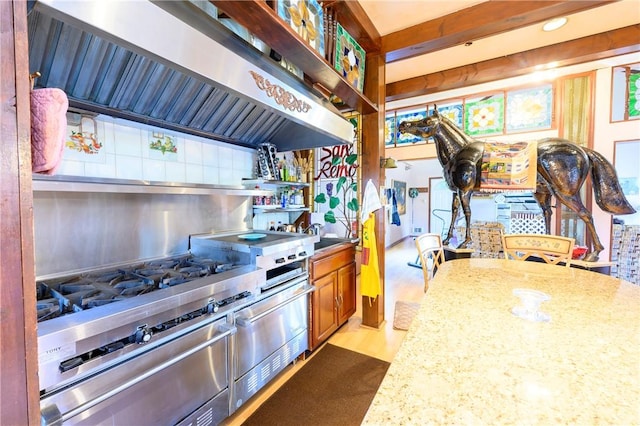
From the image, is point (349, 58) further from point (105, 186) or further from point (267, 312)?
point (267, 312)

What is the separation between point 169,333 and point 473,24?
2832 millimetres

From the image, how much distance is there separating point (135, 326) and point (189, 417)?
605 millimetres

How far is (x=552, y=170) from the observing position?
2408 mm

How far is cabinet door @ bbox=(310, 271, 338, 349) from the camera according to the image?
2.15 metres

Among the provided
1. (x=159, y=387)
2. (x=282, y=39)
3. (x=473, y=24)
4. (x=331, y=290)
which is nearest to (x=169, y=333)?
(x=159, y=387)

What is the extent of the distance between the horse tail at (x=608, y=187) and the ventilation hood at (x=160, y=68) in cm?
244

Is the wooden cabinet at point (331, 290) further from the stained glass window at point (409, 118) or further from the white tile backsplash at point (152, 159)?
the stained glass window at point (409, 118)

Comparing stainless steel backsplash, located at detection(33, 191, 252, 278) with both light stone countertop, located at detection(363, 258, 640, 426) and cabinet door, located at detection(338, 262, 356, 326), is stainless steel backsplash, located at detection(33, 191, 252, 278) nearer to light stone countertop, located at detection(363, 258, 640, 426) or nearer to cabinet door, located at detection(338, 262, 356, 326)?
cabinet door, located at detection(338, 262, 356, 326)

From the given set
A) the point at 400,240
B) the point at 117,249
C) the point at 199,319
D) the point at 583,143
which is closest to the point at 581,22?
the point at 583,143

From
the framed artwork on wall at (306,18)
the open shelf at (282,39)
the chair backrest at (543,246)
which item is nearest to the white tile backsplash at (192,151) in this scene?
the open shelf at (282,39)

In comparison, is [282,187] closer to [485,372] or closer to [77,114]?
[77,114]

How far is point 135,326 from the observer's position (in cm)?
106

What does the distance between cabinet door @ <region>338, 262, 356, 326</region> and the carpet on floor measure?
0.39 m

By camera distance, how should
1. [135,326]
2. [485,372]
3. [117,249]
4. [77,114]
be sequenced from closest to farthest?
[485,372] < [135,326] < [77,114] < [117,249]
